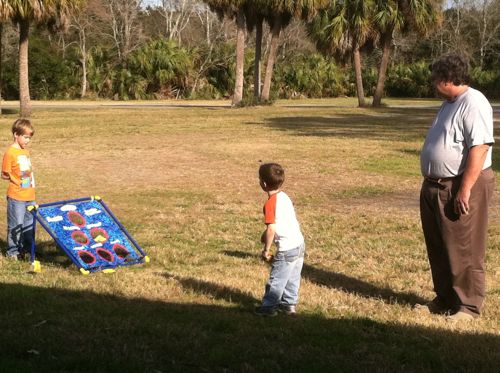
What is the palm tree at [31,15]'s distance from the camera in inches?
1068

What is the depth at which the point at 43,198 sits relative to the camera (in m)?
11.5

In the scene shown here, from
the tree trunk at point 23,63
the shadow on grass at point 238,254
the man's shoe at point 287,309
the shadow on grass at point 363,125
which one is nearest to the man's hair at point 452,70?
the man's shoe at point 287,309

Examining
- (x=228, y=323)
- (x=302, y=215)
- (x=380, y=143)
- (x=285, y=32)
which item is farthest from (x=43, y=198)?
(x=285, y=32)

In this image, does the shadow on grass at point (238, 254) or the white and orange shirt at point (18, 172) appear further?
the shadow on grass at point (238, 254)

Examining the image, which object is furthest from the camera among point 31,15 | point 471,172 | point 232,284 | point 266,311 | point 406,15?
point 406,15

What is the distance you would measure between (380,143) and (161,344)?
15949 mm

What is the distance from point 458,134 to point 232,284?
7.24 feet

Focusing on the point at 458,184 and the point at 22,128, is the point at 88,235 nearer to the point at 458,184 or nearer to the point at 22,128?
the point at 22,128

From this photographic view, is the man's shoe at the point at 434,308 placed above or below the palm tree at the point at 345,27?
below

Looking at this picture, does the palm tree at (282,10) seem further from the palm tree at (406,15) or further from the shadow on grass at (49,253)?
the shadow on grass at (49,253)

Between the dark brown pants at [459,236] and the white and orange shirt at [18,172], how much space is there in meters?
3.82

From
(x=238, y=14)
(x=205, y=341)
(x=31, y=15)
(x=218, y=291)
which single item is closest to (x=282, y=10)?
(x=238, y=14)

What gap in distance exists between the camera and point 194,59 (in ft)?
162

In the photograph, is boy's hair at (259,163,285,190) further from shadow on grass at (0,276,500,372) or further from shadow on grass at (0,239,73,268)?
shadow on grass at (0,239,73,268)
